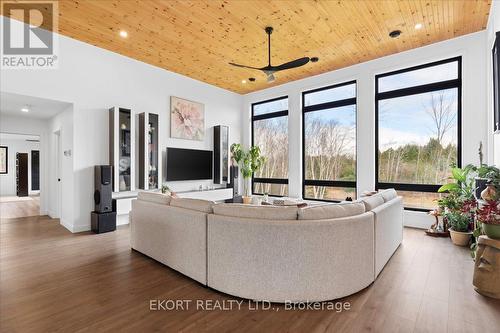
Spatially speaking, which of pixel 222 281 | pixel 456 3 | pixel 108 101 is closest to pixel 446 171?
pixel 456 3

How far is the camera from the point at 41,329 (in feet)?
6.14

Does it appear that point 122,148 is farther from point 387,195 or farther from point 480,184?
point 480,184

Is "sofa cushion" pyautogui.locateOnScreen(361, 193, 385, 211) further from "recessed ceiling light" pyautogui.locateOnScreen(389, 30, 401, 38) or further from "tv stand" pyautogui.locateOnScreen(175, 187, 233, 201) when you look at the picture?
"tv stand" pyautogui.locateOnScreen(175, 187, 233, 201)

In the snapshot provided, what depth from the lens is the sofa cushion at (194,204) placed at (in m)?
2.53

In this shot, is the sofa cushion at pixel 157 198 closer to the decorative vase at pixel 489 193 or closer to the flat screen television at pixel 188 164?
the flat screen television at pixel 188 164

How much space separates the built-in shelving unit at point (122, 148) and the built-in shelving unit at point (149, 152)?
8.1 inches

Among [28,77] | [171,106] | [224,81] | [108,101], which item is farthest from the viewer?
[224,81]

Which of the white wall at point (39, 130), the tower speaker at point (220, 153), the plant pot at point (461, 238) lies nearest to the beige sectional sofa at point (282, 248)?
the plant pot at point (461, 238)

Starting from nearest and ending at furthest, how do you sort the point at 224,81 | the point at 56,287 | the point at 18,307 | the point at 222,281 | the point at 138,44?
the point at 18,307
the point at 222,281
the point at 56,287
the point at 138,44
the point at 224,81

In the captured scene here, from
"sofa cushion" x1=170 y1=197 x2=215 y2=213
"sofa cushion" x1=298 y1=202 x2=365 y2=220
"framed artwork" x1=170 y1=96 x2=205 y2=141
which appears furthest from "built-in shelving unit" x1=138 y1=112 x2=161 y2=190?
"sofa cushion" x1=298 y1=202 x2=365 y2=220

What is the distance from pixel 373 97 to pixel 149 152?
492cm

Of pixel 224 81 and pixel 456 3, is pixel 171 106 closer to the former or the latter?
pixel 224 81

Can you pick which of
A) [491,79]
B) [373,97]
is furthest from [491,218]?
[373,97]

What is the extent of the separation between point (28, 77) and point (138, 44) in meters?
1.82
